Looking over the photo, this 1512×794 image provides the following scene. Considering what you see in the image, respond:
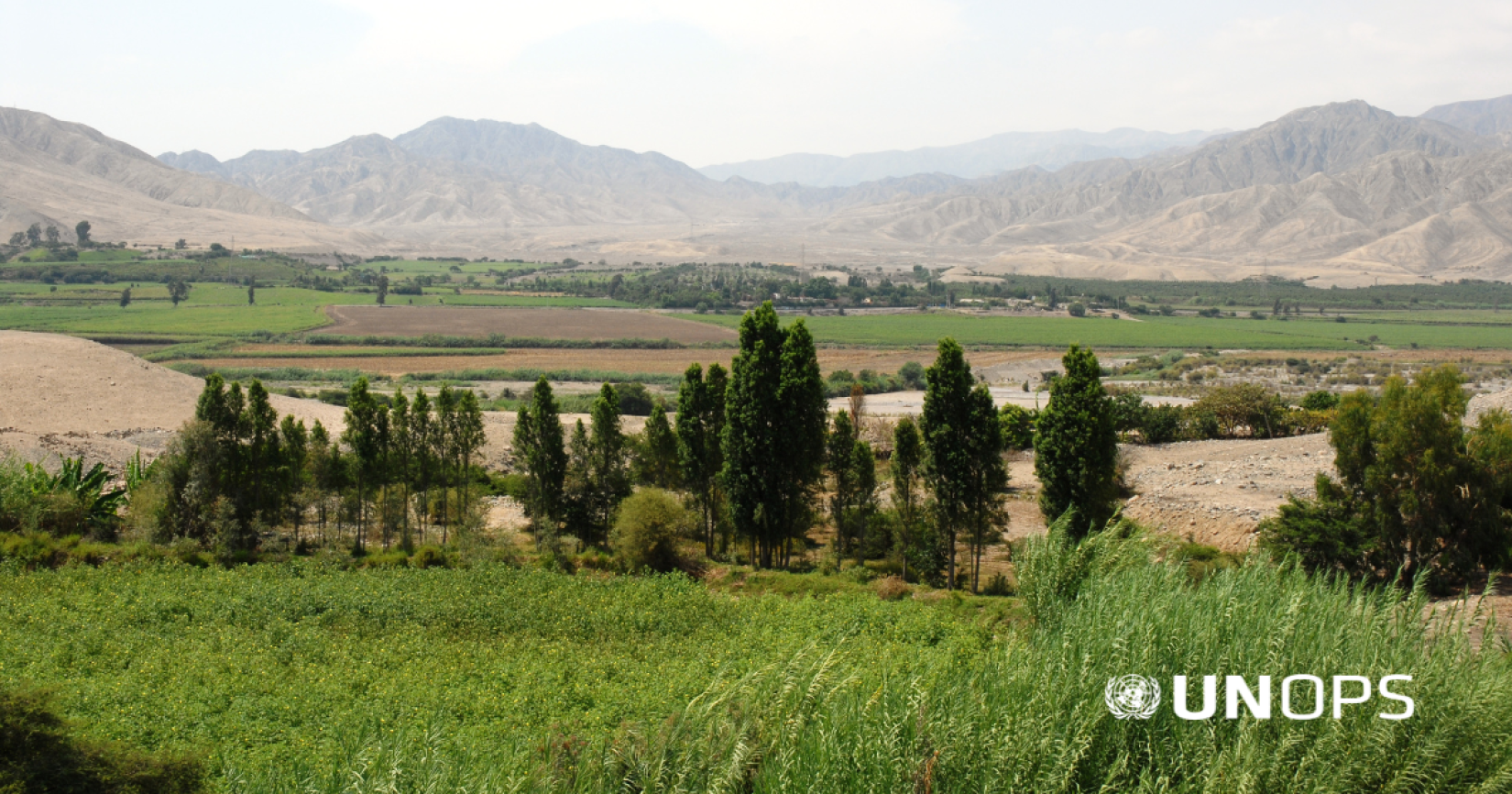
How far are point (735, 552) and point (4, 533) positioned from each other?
19.0m

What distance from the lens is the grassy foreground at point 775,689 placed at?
7.32 metres

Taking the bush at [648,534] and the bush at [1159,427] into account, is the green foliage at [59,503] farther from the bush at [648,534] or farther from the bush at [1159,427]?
the bush at [1159,427]

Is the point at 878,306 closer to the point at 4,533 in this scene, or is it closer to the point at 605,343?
the point at 605,343

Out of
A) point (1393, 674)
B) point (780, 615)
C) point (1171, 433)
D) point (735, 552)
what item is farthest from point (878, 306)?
point (1393, 674)

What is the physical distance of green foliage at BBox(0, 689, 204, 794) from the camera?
9211 mm

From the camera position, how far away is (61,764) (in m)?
9.45

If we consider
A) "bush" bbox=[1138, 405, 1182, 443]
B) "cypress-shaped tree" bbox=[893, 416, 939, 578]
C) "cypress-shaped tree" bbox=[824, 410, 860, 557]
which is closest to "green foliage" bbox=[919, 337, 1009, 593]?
"cypress-shaped tree" bbox=[893, 416, 939, 578]

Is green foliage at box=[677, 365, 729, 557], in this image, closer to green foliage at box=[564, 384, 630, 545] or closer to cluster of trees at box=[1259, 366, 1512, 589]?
green foliage at box=[564, 384, 630, 545]

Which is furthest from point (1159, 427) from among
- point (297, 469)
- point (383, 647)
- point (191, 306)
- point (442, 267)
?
point (442, 267)

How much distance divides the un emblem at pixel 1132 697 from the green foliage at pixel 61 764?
9.49m

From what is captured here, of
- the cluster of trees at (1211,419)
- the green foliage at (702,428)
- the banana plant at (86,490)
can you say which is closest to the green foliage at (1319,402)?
the cluster of trees at (1211,419)

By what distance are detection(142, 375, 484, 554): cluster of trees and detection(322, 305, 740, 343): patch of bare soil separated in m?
63.9

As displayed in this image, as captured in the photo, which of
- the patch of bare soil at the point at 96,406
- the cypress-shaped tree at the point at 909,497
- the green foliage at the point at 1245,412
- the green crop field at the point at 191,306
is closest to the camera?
the cypress-shaped tree at the point at 909,497

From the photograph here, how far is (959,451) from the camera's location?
23.7 metres
